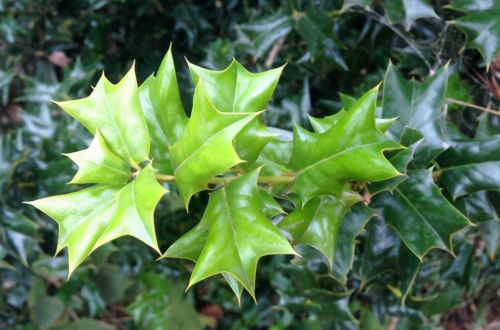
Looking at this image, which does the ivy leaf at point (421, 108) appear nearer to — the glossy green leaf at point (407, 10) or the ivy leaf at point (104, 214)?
the glossy green leaf at point (407, 10)

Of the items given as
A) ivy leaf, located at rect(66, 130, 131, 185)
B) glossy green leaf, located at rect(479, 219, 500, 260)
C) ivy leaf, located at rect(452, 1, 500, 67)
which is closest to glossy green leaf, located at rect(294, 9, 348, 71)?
ivy leaf, located at rect(452, 1, 500, 67)

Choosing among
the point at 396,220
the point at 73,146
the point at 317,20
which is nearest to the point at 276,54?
the point at 317,20

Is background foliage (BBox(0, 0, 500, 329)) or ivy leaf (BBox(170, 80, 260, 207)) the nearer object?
ivy leaf (BBox(170, 80, 260, 207))

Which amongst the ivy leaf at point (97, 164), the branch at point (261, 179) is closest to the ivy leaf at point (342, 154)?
the branch at point (261, 179)

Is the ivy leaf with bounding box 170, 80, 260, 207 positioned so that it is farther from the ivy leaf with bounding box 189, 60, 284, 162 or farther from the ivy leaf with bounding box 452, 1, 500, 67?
the ivy leaf with bounding box 452, 1, 500, 67

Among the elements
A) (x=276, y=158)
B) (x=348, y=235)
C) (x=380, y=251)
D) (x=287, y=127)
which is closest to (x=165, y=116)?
(x=276, y=158)

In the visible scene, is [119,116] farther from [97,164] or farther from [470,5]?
[470,5]

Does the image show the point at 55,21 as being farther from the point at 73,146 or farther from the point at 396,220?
the point at 396,220
